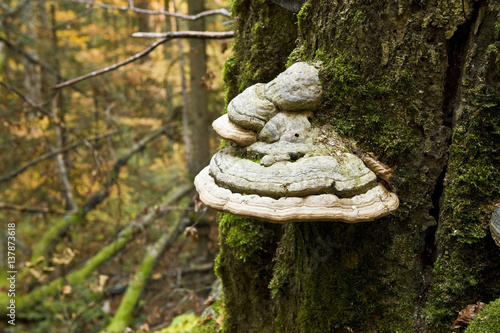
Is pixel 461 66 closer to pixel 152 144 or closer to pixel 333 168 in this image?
pixel 333 168

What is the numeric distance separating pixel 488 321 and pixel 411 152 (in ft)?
2.93

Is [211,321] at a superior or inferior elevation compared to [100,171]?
inferior

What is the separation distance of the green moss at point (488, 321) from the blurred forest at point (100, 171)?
3656mm

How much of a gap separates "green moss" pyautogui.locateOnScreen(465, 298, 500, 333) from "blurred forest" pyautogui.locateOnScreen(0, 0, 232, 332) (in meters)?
3.66

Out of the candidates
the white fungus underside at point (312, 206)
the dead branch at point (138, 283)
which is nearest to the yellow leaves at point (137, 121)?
the dead branch at point (138, 283)

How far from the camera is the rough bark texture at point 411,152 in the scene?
171 cm

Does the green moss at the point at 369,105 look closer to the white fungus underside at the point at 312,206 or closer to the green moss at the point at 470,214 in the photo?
the green moss at the point at 470,214

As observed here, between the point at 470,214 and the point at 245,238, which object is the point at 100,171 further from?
the point at 470,214

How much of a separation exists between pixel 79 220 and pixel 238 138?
7.90 m

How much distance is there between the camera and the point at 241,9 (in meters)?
2.54

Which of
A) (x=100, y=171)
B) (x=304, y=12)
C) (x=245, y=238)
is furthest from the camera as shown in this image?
(x=100, y=171)

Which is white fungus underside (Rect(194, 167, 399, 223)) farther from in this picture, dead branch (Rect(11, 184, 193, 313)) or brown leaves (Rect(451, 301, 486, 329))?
dead branch (Rect(11, 184, 193, 313))

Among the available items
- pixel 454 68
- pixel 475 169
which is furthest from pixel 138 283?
pixel 454 68

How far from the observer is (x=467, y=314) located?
1.79 m
